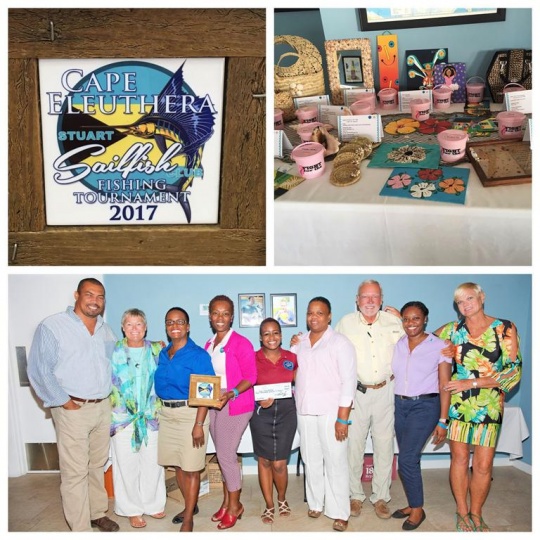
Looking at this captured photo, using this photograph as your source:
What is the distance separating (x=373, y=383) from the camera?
3172mm

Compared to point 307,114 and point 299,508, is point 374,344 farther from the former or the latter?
point 307,114

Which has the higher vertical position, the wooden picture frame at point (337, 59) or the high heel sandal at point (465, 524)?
the wooden picture frame at point (337, 59)

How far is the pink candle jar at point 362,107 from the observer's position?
3.71m

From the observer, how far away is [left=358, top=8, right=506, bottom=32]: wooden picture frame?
411 cm

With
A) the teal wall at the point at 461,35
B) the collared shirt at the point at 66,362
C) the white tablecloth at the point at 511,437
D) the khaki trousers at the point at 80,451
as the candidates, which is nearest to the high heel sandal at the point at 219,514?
the white tablecloth at the point at 511,437

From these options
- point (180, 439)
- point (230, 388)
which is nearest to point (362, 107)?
point (230, 388)

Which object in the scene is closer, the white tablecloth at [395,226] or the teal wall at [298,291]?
the white tablecloth at [395,226]

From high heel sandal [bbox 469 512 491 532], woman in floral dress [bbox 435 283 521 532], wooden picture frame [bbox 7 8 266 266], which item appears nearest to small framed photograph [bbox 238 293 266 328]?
wooden picture frame [bbox 7 8 266 266]

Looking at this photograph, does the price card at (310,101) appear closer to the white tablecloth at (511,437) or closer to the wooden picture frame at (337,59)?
the wooden picture frame at (337,59)

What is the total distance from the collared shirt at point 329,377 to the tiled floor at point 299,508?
1.98ft

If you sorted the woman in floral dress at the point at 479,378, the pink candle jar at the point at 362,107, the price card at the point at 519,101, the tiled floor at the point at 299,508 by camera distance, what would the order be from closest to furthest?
1. the woman in floral dress at the point at 479,378
2. the tiled floor at the point at 299,508
3. the price card at the point at 519,101
4. the pink candle jar at the point at 362,107

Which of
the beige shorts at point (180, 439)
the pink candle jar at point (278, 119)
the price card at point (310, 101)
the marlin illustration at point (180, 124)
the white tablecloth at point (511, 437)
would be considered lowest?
the white tablecloth at point (511, 437)

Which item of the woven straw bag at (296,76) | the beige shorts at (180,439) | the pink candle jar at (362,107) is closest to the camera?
the beige shorts at (180,439)

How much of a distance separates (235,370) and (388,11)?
2523mm
